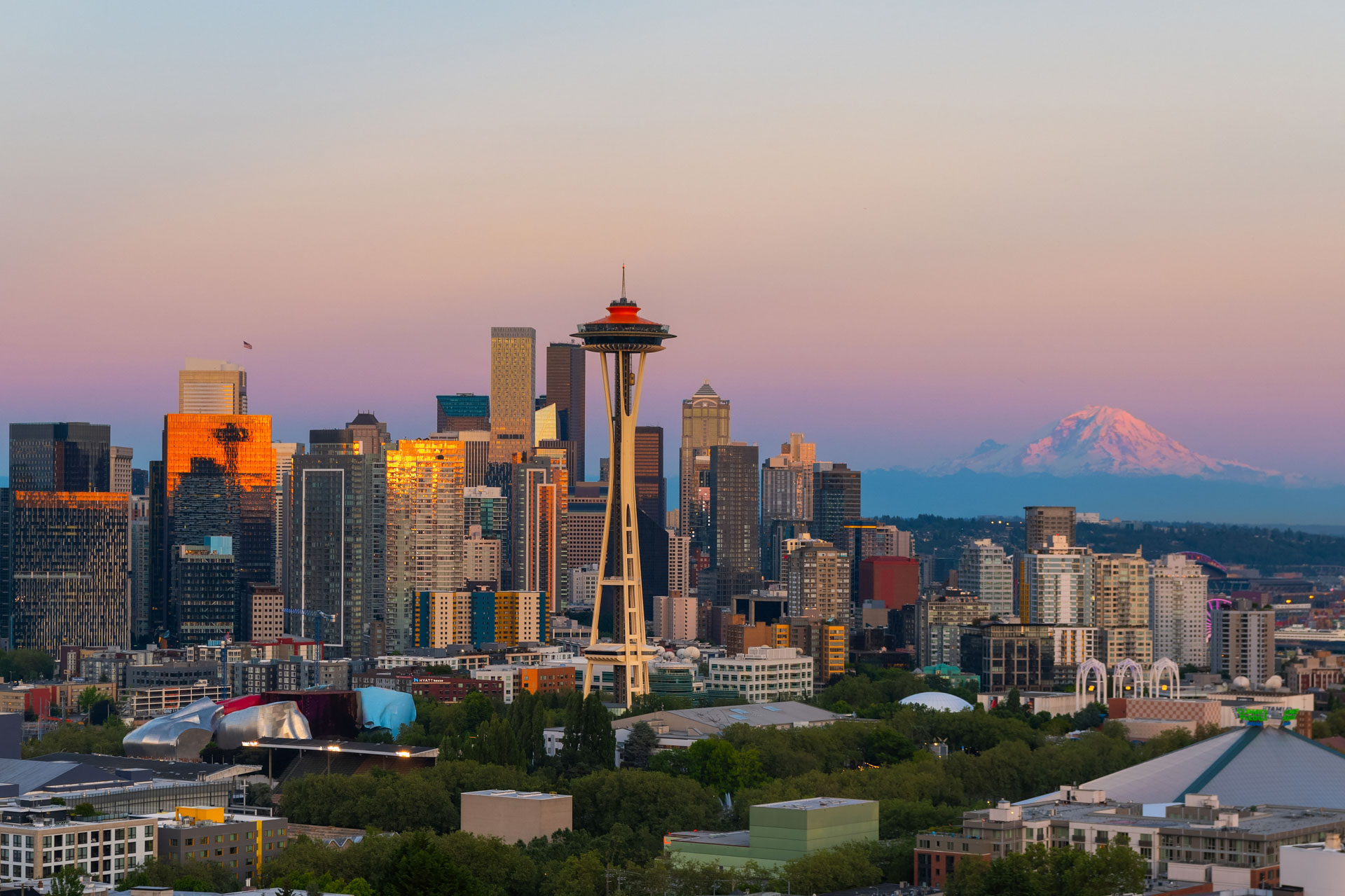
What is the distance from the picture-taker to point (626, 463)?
156 metres

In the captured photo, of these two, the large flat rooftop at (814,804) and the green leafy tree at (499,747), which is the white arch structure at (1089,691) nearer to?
the green leafy tree at (499,747)

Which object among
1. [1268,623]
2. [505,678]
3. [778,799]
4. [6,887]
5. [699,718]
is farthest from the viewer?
[1268,623]

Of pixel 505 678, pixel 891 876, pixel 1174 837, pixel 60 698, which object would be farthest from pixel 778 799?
pixel 60 698

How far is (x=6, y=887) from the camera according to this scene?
8600 centimetres

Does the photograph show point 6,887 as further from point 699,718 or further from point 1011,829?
point 699,718

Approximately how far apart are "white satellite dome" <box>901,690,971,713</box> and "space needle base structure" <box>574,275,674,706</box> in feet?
62.5

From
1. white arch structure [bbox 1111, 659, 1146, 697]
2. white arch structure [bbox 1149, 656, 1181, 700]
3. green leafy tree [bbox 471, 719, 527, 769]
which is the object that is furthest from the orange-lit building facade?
green leafy tree [bbox 471, 719, 527, 769]

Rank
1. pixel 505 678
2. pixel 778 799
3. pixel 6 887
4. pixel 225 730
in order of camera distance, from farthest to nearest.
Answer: pixel 505 678 → pixel 225 730 → pixel 778 799 → pixel 6 887

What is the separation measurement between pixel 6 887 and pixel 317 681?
9998 cm

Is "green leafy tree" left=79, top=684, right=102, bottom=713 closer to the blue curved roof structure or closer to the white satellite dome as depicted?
the blue curved roof structure

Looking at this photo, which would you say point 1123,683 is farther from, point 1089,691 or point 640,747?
point 640,747

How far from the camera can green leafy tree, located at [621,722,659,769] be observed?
126 m

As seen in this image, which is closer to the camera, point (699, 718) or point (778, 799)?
point (778, 799)

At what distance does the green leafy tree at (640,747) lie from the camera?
125875 mm
